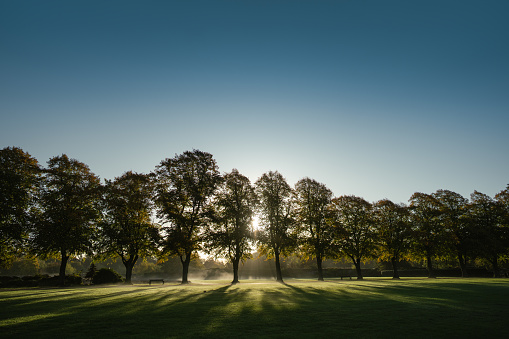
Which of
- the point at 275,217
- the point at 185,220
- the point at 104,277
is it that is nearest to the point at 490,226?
the point at 275,217

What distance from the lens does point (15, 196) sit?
35531 millimetres

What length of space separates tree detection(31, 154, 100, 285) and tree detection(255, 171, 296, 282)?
2684 cm

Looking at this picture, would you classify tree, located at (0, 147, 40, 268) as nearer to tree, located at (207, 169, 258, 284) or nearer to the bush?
the bush

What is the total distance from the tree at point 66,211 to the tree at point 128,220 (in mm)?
1998

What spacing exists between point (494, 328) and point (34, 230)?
48.8 metres

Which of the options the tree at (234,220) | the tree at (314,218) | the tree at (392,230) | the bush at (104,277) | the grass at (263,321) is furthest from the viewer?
the tree at (392,230)

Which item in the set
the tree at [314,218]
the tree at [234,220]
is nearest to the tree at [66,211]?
the tree at [234,220]

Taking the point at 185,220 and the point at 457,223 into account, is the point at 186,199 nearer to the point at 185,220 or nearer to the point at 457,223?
the point at 185,220

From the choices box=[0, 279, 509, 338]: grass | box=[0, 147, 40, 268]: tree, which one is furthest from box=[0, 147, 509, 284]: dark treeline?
box=[0, 279, 509, 338]: grass

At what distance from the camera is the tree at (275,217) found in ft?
145

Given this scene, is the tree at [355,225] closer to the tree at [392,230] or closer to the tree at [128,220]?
the tree at [392,230]

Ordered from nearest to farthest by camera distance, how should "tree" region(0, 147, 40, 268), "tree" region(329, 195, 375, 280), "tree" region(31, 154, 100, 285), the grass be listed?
1. the grass
2. "tree" region(0, 147, 40, 268)
3. "tree" region(31, 154, 100, 285)
4. "tree" region(329, 195, 375, 280)

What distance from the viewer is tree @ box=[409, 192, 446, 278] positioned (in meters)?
55.1

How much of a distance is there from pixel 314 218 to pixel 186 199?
2265cm
